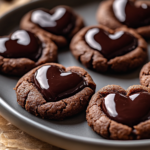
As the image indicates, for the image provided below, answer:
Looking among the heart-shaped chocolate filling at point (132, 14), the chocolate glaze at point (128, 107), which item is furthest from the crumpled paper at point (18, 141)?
the heart-shaped chocolate filling at point (132, 14)

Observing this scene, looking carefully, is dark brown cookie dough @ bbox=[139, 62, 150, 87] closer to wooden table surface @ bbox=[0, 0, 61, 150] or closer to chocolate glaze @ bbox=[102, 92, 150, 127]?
chocolate glaze @ bbox=[102, 92, 150, 127]

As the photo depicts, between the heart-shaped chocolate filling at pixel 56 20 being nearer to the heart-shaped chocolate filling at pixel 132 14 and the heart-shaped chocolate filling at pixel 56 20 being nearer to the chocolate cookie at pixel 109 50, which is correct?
the chocolate cookie at pixel 109 50

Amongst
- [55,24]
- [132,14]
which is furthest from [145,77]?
[55,24]

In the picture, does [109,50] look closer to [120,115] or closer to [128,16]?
[128,16]

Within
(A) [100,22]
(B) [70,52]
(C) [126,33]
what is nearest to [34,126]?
(B) [70,52]

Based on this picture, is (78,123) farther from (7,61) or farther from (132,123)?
(7,61)

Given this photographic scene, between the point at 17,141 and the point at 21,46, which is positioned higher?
the point at 21,46
